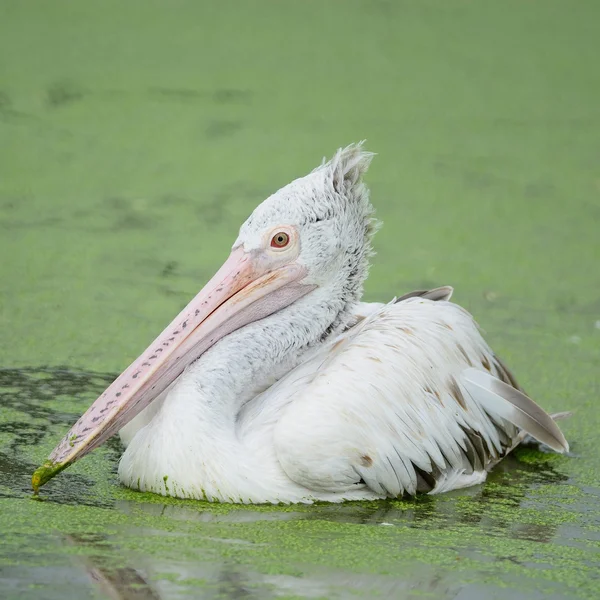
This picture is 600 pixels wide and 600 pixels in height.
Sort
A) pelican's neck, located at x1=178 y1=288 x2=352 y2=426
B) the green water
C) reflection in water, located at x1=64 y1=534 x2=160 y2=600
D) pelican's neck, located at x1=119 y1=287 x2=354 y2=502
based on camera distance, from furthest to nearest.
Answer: pelican's neck, located at x1=178 y1=288 x2=352 y2=426 → pelican's neck, located at x1=119 y1=287 x2=354 y2=502 → the green water → reflection in water, located at x1=64 y1=534 x2=160 y2=600

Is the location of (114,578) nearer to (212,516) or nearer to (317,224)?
(212,516)

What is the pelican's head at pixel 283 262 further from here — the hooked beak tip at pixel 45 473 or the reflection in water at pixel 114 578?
the reflection in water at pixel 114 578

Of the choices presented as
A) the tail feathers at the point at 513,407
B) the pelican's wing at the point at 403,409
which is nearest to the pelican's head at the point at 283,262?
the pelican's wing at the point at 403,409

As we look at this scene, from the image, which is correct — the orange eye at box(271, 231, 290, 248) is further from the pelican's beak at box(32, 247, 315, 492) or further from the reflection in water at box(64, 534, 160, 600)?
the reflection in water at box(64, 534, 160, 600)

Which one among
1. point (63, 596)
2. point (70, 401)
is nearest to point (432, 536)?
point (63, 596)

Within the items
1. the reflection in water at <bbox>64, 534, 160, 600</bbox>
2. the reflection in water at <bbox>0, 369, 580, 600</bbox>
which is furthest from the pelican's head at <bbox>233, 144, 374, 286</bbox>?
the reflection in water at <bbox>64, 534, 160, 600</bbox>

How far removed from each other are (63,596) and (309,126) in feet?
16.1

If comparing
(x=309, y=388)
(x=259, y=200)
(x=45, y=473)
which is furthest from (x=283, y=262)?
(x=259, y=200)

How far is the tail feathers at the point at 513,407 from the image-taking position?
3.98 meters

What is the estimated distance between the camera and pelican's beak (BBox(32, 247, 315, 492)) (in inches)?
141

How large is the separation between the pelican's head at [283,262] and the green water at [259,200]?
0.51 m

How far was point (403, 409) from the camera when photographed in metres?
3.75

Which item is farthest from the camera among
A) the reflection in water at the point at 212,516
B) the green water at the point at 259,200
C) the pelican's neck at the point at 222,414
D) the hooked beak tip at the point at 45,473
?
the pelican's neck at the point at 222,414

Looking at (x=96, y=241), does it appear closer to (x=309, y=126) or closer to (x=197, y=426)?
(x=309, y=126)
